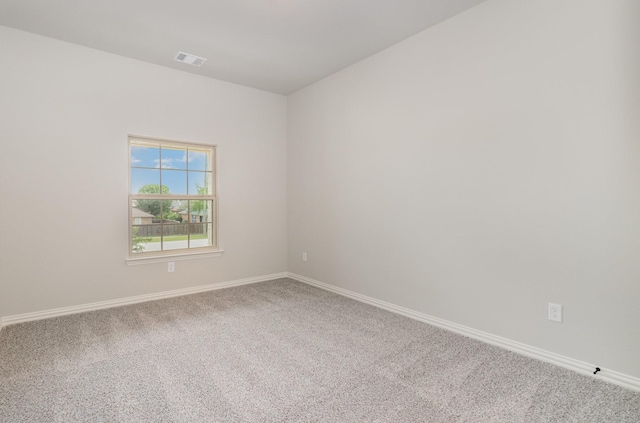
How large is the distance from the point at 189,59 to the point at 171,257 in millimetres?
2217

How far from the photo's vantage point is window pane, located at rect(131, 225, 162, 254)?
369 centimetres

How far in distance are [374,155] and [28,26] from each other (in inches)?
133

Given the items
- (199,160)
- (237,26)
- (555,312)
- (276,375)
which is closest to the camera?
(276,375)

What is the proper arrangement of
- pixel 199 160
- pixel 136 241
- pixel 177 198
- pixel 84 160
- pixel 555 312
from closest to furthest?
pixel 555 312, pixel 84 160, pixel 136 241, pixel 177 198, pixel 199 160

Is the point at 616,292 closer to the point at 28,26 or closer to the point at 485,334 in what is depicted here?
the point at 485,334

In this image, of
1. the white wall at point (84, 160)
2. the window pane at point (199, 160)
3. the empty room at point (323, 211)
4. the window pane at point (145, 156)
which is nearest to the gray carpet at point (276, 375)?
the empty room at point (323, 211)

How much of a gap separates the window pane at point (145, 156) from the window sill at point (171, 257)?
41.2 inches

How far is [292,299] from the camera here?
12.3 feet

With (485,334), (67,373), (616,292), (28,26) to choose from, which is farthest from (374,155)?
(28,26)

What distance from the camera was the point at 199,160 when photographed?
413 centimetres

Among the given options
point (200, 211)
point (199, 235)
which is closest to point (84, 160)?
point (200, 211)

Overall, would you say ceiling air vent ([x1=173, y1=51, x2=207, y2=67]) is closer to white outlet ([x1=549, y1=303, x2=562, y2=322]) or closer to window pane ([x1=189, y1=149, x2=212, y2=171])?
window pane ([x1=189, y1=149, x2=212, y2=171])

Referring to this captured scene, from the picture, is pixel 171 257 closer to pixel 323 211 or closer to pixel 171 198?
pixel 171 198

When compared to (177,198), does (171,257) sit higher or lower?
lower
